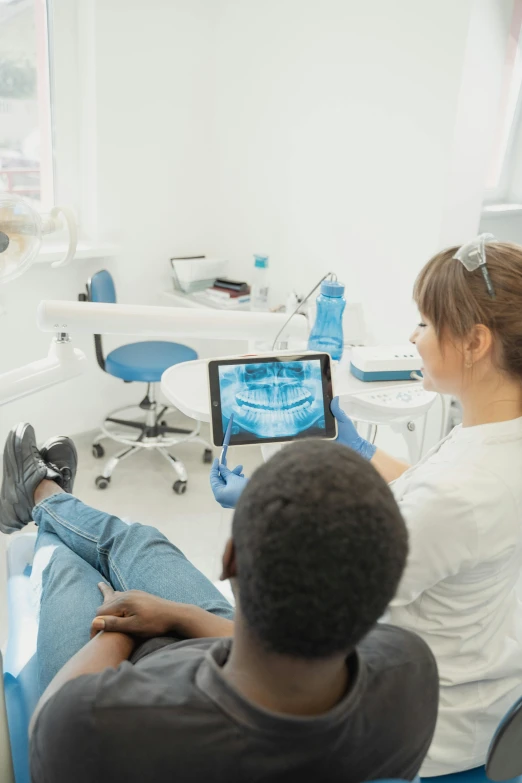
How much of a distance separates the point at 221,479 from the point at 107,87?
80.1 inches

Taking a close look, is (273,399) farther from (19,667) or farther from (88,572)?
(19,667)

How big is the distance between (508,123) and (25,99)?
82.4 inches

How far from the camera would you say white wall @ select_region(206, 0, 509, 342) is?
227 cm

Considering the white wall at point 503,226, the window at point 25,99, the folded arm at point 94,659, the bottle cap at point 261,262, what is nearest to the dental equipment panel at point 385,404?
the folded arm at point 94,659

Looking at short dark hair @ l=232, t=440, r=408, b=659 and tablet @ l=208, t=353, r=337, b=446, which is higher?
short dark hair @ l=232, t=440, r=408, b=659

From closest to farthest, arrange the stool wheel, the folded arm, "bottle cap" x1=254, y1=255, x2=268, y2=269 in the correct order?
the folded arm → the stool wheel → "bottle cap" x1=254, y1=255, x2=268, y2=269

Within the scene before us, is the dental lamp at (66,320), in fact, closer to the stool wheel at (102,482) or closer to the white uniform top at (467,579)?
the white uniform top at (467,579)

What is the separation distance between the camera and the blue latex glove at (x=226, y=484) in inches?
51.1

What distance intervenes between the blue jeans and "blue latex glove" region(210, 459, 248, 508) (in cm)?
16

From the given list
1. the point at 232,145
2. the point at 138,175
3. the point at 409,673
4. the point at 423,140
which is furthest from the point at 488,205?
the point at 409,673

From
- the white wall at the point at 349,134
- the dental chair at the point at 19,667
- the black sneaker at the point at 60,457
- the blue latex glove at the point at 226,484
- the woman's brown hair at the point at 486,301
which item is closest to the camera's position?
the dental chair at the point at 19,667

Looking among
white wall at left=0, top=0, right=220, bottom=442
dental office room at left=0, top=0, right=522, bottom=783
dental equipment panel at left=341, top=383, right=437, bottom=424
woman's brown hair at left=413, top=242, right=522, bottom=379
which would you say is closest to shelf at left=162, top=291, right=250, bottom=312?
dental office room at left=0, top=0, right=522, bottom=783

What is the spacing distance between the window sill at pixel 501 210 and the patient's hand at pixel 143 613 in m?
2.46

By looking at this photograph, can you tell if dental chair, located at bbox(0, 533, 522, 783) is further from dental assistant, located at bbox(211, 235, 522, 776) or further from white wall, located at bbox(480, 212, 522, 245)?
white wall, located at bbox(480, 212, 522, 245)
